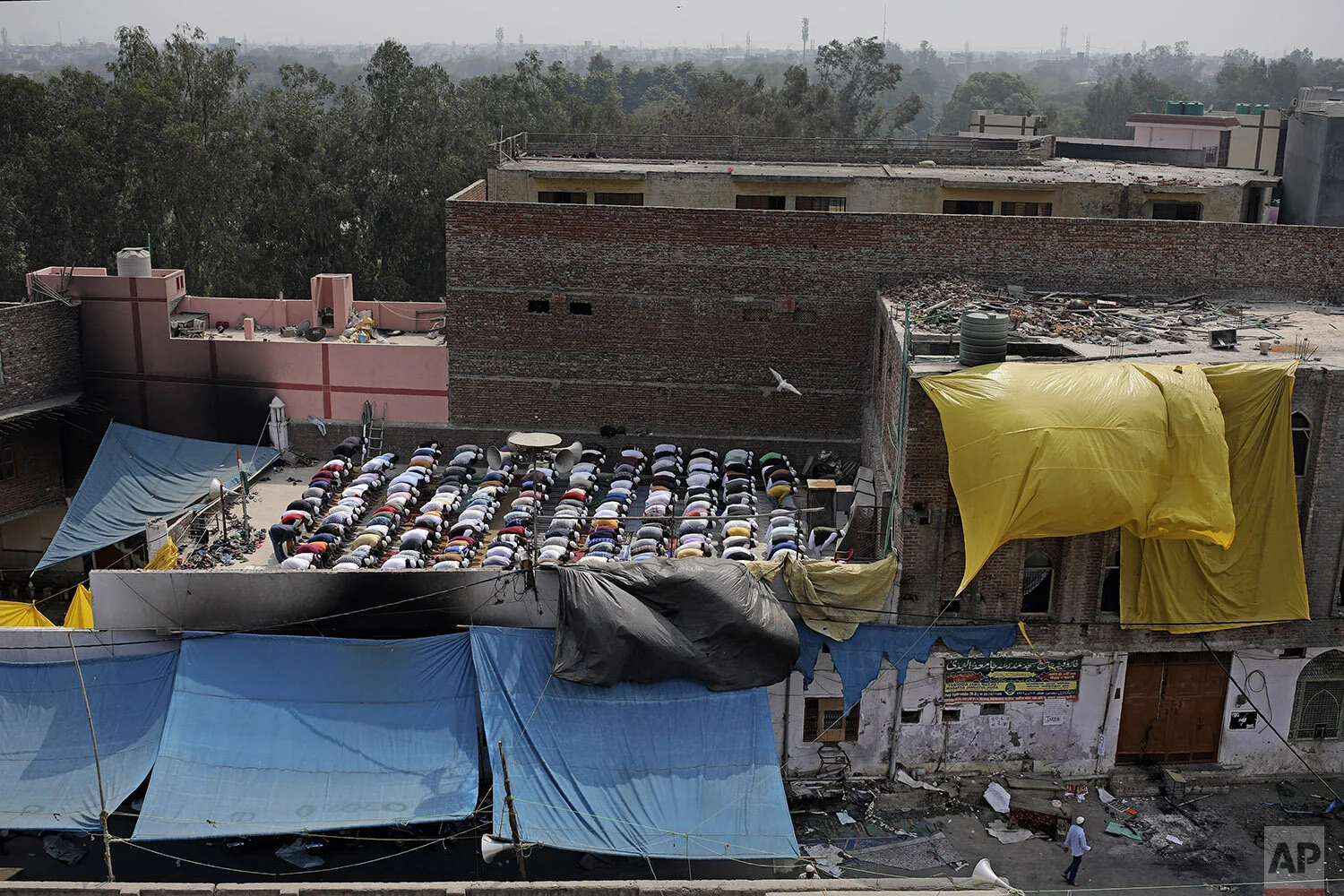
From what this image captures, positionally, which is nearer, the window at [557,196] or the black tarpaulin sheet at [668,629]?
the black tarpaulin sheet at [668,629]

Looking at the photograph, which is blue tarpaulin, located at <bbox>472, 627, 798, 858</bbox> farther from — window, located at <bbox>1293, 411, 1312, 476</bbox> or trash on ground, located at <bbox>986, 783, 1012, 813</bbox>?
window, located at <bbox>1293, 411, 1312, 476</bbox>

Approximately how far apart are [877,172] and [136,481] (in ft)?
75.3

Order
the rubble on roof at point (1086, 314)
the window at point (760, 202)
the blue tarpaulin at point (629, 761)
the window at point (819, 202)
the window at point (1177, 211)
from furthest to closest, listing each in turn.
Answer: the window at point (760, 202)
the window at point (819, 202)
the window at point (1177, 211)
the rubble on roof at point (1086, 314)
the blue tarpaulin at point (629, 761)

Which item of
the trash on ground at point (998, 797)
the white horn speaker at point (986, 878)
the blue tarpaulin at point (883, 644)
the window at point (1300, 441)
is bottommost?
the trash on ground at point (998, 797)

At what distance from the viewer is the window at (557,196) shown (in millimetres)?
41312

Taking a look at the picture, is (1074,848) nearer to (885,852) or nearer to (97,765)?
(885,852)

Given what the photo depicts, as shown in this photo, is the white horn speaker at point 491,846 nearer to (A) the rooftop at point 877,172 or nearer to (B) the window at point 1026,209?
(A) the rooftop at point 877,172

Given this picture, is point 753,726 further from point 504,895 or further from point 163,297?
point 163,297

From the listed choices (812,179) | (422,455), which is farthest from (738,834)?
(812,179)

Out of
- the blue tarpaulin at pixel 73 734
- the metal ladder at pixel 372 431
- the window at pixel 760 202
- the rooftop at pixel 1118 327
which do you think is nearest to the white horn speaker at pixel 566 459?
the metal ladder at pixel 372 431

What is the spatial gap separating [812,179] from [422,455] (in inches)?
546

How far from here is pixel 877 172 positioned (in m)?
41.4

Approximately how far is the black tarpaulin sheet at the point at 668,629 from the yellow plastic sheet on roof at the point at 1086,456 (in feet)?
13.0

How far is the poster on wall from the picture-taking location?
2700 centimetres
